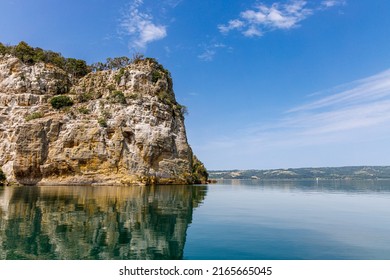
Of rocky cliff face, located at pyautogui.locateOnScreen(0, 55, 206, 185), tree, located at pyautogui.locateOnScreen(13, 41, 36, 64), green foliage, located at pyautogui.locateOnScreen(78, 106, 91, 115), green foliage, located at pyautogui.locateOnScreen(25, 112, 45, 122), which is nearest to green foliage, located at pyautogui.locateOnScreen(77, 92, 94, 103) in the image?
rocky cliff face, located at pyautogui.locateOnScreen(0, 55, 206, 185)

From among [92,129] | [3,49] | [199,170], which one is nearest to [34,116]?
[92,129]

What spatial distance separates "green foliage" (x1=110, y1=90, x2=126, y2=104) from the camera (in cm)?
6675

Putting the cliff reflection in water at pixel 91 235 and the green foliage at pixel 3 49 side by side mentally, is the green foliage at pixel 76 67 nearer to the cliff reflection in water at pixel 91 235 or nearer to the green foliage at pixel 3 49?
the green foliage at pixel 3 49

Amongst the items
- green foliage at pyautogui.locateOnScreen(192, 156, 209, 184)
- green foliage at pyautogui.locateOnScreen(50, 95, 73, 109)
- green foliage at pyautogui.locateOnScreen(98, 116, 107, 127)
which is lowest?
green foliage at pyautogui.locateOnScreen(192, 156, 209, 184)

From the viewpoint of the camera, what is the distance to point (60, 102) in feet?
219

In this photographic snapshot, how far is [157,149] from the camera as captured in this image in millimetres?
62438

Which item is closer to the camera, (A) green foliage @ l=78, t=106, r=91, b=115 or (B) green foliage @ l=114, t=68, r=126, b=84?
(A) green foliage @ l=78, t=106, r=91, b=115

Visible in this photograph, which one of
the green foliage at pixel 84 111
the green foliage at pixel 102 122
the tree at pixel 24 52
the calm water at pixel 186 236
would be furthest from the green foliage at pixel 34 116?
the calm water at pixel 186 236

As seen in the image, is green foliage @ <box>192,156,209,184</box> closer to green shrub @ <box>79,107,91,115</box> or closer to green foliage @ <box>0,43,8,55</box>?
green shrub @ <box>79,107,91,115</box>

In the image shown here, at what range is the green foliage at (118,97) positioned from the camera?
66.8 m

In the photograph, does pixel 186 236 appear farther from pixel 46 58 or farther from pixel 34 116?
pixel 46 58

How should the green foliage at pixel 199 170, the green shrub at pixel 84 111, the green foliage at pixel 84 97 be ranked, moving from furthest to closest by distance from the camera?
1. the green foliage at pixel 199 170
2. the green foliage at pixel 84 97
3. the green shrub at pixel 84 111
